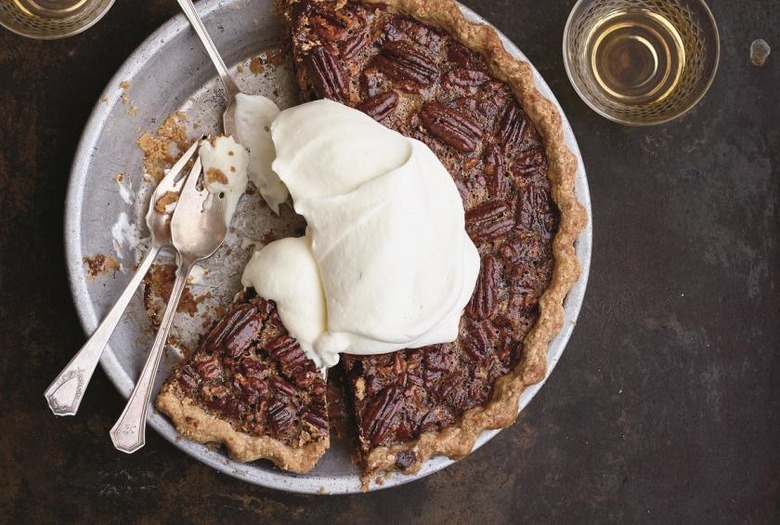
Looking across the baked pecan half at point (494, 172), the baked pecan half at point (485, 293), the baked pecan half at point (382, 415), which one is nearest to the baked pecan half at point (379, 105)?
the baked pecan half at point (494, 172)

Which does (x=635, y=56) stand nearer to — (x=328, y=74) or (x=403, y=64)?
(x=403, y=64)

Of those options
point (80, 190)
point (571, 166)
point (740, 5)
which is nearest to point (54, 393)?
point (80, 190)

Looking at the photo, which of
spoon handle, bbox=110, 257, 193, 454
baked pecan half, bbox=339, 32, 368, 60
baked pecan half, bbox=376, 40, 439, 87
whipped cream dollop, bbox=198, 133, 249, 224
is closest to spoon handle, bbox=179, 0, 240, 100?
whipped cream dollop, bbox=198, 133, 249, 224

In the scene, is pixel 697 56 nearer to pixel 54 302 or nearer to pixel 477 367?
pixel 477 367

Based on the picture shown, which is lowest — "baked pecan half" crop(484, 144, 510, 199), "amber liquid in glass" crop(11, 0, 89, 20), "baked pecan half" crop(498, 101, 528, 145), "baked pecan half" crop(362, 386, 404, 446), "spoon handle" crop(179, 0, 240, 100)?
"baked pecan half" crop(362, 386, 404, 446)

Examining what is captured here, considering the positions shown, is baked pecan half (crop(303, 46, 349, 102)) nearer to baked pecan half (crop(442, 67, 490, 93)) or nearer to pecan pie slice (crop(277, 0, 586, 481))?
pecan pie slice (crop(277, 0, 586, 481))
